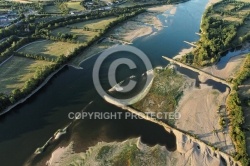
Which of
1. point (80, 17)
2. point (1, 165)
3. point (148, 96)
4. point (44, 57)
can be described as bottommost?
point (1, 165)

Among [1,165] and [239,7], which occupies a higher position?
[239,7]

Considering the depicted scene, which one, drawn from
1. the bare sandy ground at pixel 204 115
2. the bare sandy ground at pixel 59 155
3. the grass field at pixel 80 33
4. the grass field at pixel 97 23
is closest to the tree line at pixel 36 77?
the grass field at pixel 80 33

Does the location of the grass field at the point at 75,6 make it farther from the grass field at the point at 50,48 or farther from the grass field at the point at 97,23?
the grass field at the point at 50,48

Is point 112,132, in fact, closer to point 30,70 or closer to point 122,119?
point 122,119

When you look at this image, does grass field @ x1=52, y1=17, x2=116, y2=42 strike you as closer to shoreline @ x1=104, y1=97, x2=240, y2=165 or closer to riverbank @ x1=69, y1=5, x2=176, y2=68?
riverbank @ x1=69, y1=5, x2=176, y2=68

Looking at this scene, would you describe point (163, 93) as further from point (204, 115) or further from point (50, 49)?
point (50, 49)

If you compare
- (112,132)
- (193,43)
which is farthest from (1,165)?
(193,43)

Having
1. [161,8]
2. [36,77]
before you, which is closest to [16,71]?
[36,77]
